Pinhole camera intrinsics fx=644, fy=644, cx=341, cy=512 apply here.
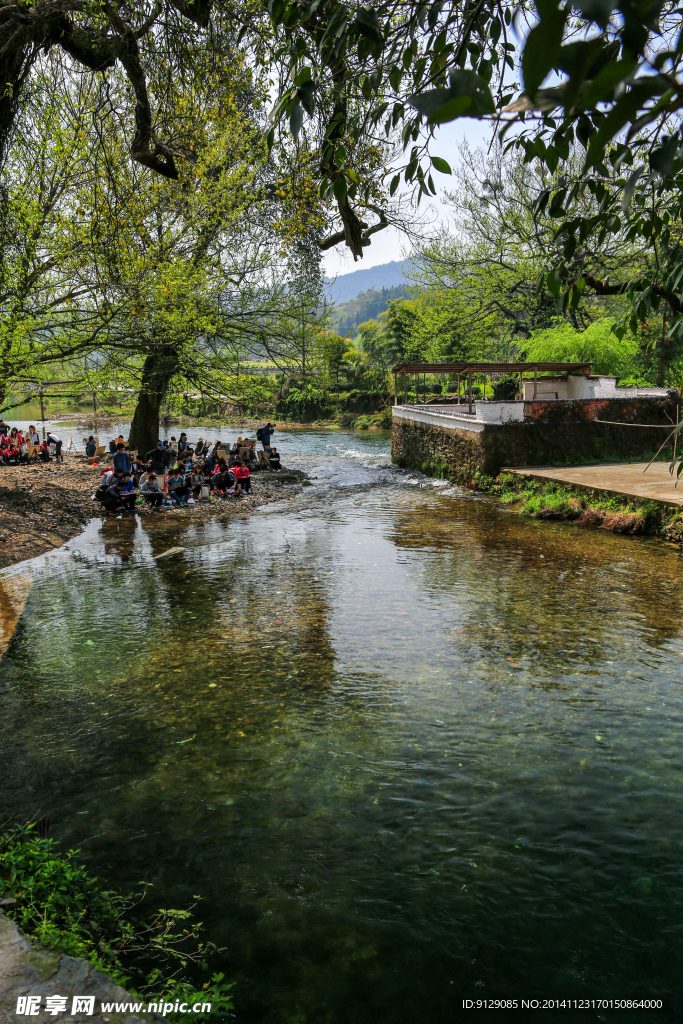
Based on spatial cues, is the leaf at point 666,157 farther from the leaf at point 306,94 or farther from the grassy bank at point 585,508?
the grassy bank at point 585,508

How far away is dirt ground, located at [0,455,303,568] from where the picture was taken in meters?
14.9

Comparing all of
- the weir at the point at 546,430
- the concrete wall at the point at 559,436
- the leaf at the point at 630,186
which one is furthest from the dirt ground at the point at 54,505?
the leaf at the point at 630,186

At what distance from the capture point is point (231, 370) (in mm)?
22359

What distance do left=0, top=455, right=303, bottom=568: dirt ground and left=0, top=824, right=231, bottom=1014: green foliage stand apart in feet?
33.8

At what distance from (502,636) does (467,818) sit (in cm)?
408

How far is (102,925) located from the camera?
156 inches

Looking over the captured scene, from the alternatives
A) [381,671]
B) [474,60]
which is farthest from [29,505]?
[474,60]

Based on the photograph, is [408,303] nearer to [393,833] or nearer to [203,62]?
[203,62]

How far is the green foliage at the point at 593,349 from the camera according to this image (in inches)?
1212

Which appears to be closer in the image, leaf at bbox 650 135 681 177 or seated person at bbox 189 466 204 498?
leaf at bbox 650 135 681 177

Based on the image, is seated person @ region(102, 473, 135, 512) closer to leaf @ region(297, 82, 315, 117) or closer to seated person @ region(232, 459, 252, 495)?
seated person @ region(232, 459, 252, 495)

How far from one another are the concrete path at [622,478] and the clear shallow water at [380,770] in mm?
3133

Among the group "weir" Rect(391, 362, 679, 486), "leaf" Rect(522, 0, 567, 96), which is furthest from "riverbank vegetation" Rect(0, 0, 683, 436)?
"weir" Rect(391, 362, 679, 486)

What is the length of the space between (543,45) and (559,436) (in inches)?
839
